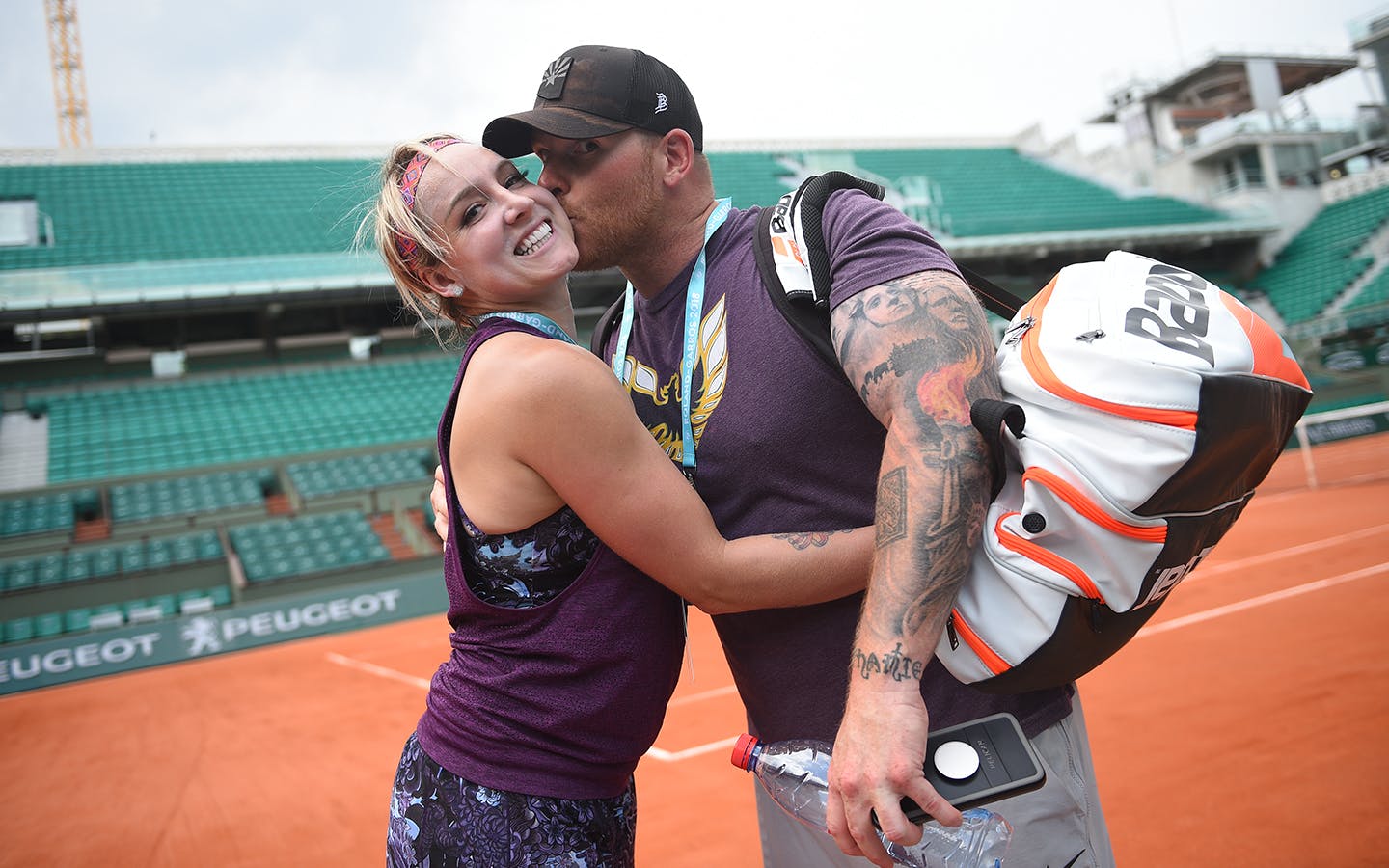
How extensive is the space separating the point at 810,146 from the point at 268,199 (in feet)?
54.4

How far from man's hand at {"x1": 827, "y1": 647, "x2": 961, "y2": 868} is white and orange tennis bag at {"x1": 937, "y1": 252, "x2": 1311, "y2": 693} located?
0.17 metres

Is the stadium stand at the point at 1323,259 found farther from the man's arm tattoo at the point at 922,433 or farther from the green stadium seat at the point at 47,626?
the man's arm tattoo at the point at 922,433

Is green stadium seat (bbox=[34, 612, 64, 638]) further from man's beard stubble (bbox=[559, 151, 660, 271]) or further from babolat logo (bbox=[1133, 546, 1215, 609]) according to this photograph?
babolat logo (bbox=[1133, 546, 1215, 609])

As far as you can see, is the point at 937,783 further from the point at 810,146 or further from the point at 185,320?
the point at 810,146

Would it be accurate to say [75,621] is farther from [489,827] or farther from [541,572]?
[541,572]

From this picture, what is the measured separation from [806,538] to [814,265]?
18.7 inches

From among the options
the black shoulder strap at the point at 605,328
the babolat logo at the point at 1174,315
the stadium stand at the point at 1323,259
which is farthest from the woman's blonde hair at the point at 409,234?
the stadium stand at the point at 1323,259

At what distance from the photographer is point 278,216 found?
946 inches

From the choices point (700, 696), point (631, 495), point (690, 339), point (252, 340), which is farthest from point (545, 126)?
point (252, 340)

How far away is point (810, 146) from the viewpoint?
30.6 m

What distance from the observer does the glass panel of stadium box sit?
46.5ft

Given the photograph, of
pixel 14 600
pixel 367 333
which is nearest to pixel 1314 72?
pixel 367 333

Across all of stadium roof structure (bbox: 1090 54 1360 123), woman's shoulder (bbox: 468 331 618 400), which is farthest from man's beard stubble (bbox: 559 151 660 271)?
stadium roof structure (bbox: 1090 54 1360 123)

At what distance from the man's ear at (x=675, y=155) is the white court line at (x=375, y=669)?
7.20 metres
